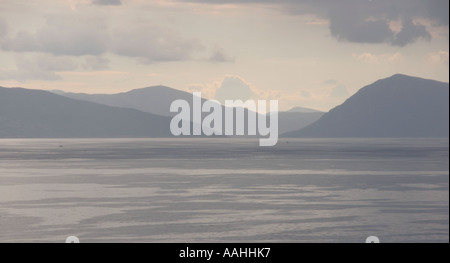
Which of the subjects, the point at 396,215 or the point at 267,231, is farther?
the point at 396,215

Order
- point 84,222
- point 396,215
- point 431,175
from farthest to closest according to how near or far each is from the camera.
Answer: point 431,175, point 396,215, point 84,222

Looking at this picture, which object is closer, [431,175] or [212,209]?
[212,209]

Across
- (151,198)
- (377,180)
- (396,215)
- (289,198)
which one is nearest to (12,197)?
(151,198)

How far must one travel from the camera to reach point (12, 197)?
7312 cm

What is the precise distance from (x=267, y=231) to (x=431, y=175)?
232ft
